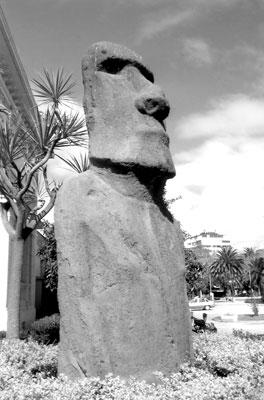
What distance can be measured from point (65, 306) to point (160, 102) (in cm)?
237

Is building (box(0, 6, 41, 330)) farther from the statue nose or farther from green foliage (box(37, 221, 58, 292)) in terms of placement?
the statue nose

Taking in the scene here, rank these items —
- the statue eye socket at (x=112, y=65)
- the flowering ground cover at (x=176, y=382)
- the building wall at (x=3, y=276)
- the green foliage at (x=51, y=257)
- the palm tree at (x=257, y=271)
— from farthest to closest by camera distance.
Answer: the palm tree at (x=257, y=271) < the green foliage at (x=51, y=257) < the building wall at (x=3, y=276) < the statue eye socket at (x=112, y=65) < the flowering ground cover at (x=176, y=382)

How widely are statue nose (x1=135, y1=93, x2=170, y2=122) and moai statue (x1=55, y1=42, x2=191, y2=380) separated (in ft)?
0.04

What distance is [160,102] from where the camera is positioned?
4.98 meters

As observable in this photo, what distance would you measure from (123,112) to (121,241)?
4.60ft

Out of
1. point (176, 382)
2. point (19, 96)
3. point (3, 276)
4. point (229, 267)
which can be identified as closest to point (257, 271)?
point (229, 267)

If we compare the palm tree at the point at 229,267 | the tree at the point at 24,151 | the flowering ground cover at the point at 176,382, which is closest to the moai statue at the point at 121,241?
the flowering ground cover at the point at 176,382

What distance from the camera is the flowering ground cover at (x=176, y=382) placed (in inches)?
139

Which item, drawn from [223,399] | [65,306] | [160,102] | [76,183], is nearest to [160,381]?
[223,399]

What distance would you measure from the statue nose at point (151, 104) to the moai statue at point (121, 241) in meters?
0.01

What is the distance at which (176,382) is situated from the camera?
3939 millimetres

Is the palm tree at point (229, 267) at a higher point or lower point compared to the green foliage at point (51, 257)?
higher

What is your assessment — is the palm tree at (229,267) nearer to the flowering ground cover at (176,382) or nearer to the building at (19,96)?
the building at (19,96)

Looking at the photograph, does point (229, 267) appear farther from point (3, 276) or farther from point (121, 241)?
point (121, 241)
